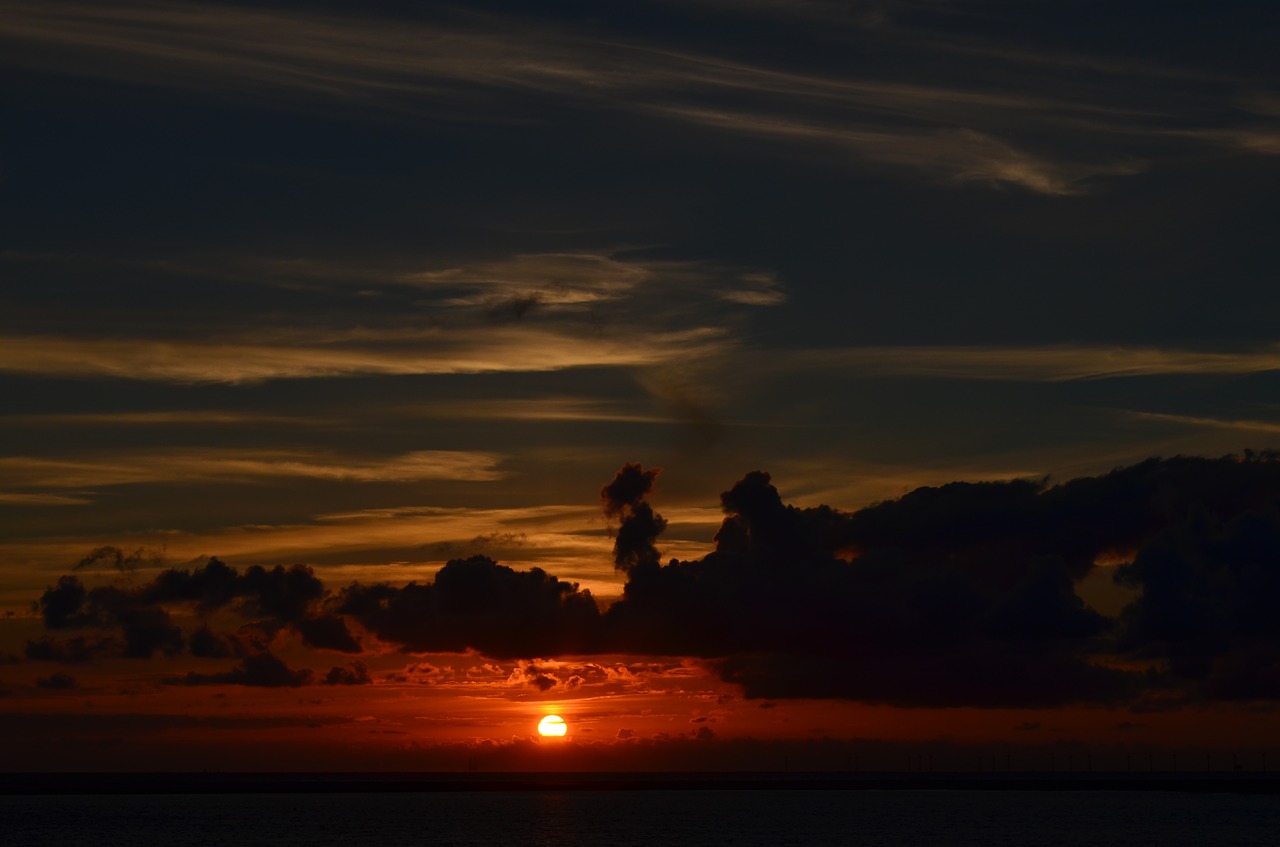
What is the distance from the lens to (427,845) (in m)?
198

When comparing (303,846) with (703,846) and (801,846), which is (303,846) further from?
(801,846)

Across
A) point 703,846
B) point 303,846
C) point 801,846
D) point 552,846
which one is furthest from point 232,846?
point 801,846

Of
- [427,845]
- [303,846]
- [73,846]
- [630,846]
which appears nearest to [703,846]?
[630,846]

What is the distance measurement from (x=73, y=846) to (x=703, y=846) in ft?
279

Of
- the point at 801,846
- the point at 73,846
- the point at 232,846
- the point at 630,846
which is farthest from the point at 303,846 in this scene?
the point at 801,846

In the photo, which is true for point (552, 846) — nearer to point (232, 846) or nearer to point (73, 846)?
point (232, 846)

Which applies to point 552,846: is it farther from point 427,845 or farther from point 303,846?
point 303,846

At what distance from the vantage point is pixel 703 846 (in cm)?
19988

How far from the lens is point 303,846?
655ft

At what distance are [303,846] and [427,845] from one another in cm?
1718

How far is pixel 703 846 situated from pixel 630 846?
33.1ft

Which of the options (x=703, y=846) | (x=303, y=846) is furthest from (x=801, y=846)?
(x=303, y=846)

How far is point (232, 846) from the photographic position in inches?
7844

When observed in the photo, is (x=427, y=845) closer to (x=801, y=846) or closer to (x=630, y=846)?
(x=630, y=846)
